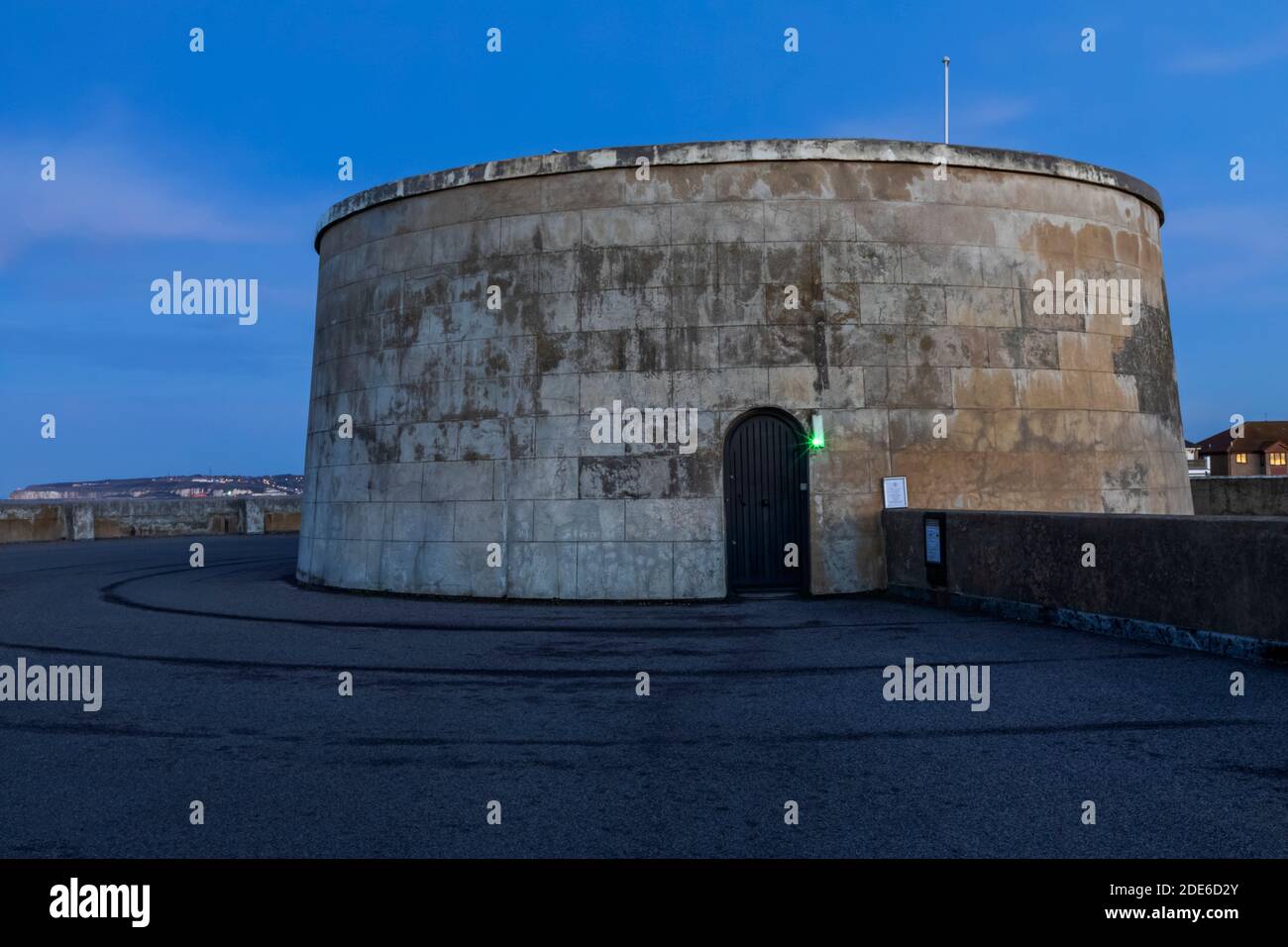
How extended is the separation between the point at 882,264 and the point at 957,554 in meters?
4.65

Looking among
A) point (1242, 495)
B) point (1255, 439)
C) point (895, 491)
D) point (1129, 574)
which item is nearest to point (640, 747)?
point (1129, 574)

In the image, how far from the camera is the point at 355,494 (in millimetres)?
16828

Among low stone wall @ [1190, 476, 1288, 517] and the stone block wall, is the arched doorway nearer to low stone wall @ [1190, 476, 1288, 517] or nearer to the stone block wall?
the stone block wall

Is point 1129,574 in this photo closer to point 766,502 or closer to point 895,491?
point 895,491

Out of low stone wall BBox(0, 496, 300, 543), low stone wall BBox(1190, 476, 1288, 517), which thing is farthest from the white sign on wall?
low stone wall BBox(0, 496, 300, 543)

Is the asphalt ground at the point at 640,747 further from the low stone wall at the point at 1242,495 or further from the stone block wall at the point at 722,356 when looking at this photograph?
the low stone wall at the point at 1242,495

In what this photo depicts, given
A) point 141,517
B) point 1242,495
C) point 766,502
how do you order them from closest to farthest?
point 766,502, point 1242,495, point 141,517

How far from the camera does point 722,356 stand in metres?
14.6

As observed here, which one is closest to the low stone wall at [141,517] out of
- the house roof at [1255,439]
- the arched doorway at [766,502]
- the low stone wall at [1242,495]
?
the arched doorway at [766,502]

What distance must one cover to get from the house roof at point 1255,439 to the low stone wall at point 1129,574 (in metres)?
80.7

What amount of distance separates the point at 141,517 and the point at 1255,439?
85.2 m

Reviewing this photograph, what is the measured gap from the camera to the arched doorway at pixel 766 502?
14.8 m

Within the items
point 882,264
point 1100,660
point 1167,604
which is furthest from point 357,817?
point 882,264
